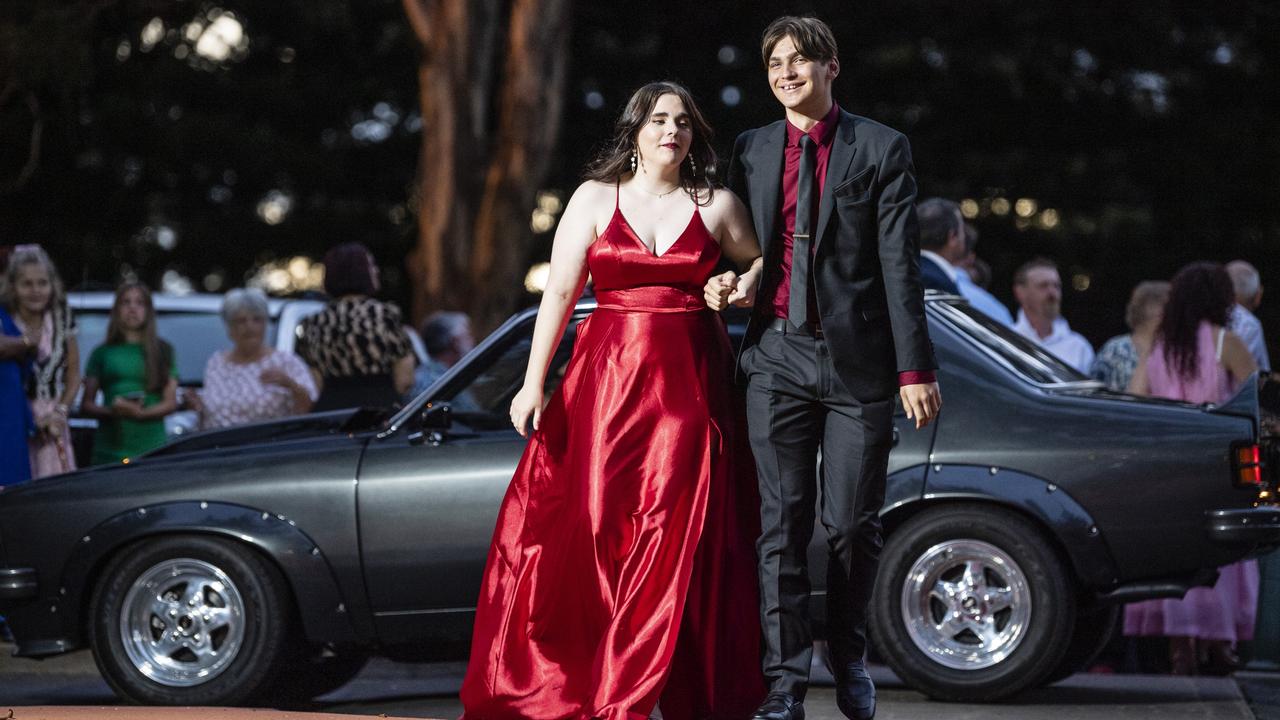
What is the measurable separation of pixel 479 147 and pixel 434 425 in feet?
36.8

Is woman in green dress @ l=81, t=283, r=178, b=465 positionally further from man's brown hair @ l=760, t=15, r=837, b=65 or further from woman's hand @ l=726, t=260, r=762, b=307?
man's brown hair @ l=760, t=15, r=837, b=65

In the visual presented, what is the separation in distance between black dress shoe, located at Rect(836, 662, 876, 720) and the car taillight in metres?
2.09

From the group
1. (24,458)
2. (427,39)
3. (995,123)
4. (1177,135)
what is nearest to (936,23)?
(995,123)

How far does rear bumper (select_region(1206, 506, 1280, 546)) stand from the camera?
22.6 ft

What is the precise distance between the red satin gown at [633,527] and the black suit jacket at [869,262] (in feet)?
1.32

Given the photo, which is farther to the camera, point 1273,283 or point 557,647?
point 1273,283

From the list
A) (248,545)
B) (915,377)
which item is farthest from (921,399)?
(248,545)

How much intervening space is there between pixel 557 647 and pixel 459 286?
40.8ft

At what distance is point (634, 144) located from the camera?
5801 mm

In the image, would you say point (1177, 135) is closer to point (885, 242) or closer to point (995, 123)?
point (995, 123)

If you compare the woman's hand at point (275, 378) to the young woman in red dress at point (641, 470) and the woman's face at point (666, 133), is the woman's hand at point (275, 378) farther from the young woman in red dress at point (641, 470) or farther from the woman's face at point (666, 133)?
the woman's face at point (666, 133)

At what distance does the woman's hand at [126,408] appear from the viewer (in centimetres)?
1023

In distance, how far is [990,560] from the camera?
281 inches

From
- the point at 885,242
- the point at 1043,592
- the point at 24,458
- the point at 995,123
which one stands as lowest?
the point at 1043,592
